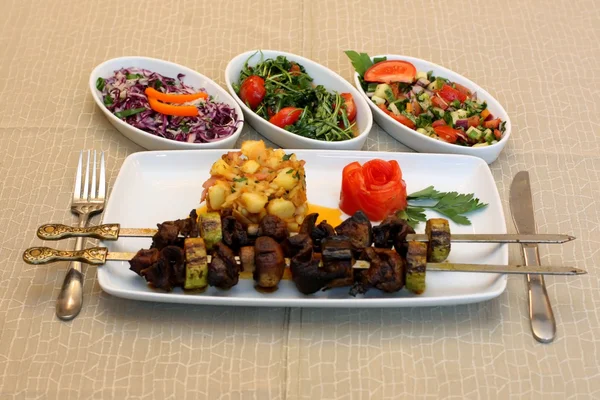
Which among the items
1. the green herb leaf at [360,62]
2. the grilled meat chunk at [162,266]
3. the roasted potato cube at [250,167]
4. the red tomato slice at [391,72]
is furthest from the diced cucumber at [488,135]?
the grilled meat chunk at [162,266]

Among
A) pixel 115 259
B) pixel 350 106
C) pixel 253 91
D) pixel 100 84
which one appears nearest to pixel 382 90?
pixel 350 106

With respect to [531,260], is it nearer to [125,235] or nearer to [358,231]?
[358,231]

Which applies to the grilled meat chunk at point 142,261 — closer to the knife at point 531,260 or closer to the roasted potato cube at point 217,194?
the roasted potato cube at point 217,194

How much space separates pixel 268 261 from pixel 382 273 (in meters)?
0.43

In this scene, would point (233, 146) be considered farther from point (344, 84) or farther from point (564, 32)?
point (564, 32)

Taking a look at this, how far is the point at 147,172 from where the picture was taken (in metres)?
3.01

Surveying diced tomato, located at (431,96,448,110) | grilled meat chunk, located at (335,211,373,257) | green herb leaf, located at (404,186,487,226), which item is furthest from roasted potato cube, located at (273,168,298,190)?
diced tomato, located at (431,96,448,110)

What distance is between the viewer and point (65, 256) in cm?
243

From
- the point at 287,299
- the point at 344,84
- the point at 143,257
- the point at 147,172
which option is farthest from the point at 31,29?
the point at 287,299

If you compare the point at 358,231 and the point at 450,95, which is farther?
the point at 450,95

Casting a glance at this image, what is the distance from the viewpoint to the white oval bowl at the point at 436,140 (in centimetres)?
312

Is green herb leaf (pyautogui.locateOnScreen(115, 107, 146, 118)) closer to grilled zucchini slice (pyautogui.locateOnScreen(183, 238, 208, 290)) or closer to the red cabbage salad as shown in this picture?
the red cabbage salad

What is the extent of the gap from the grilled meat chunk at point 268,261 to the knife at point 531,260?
1.02 meters

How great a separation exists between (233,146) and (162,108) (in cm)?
40
